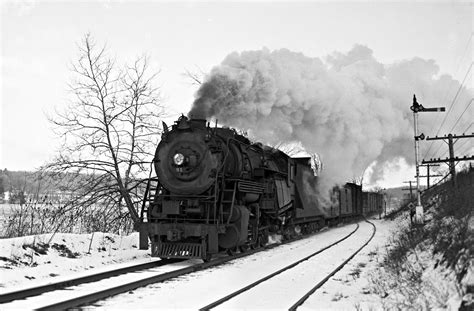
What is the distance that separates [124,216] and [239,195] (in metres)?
5.66

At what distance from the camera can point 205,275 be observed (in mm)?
8789

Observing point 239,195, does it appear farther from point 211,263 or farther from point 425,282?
point 425,282

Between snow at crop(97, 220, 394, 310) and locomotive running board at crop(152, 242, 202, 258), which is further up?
locomotive running board at crop(152, 242, 202, 258)

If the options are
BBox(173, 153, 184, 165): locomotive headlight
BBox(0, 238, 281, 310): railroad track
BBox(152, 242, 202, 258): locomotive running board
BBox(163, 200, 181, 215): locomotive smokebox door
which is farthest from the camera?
BBox(173, 153, 184, 165): locomotive headlight

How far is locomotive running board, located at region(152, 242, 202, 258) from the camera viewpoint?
10183 millimetres

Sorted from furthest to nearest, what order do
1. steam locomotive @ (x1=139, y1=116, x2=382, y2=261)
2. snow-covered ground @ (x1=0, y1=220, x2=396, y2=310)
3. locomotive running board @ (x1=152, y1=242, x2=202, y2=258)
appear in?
steam locomotive @ (x1=139, y1=116, x2=382, y2=261)
locomotive running board @ (x1=152, y1=242, x2=202, y2=258)
snow-covered ground @ (x1=0, y1=220, x2=396, y2=310)

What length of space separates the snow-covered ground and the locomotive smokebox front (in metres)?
2.07

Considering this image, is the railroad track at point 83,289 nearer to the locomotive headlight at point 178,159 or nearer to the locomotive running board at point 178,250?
the locomotive running board at point 178,250

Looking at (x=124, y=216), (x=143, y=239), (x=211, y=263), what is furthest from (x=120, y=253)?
(x=124, y=216)

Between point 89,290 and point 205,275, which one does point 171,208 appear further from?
point 89,290

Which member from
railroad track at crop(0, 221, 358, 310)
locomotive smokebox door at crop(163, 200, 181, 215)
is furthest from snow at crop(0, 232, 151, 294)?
locomotive smokebox door at crop(163, 200, 181, 215)

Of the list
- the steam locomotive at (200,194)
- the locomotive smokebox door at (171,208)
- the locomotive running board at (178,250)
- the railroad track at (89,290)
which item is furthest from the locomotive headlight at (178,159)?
the railroad track at (89,290)

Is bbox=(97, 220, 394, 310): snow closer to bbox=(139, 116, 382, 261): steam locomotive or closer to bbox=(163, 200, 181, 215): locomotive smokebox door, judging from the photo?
bbox=(139, 116, 382, 261): steam locomotive

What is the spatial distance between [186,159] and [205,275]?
312 centimetres
